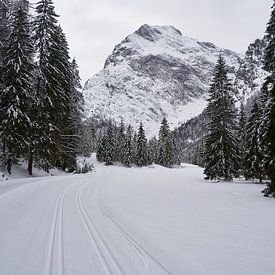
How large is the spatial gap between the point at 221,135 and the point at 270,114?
12958 mm

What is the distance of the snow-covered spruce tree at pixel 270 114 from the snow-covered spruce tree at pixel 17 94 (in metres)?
18.3

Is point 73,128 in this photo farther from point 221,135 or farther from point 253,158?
point 253,158

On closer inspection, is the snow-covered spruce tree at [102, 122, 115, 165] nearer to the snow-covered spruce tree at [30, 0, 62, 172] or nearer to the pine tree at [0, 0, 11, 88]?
the snow-covered spruce tree at [30, 0, 62, 172]

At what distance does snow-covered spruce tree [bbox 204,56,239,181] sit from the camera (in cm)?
3066

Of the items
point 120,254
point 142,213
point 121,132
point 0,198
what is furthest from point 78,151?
point 121,132

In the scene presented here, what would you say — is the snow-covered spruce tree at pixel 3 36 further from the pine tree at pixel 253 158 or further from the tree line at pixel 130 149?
the tree line at pixel 130 149

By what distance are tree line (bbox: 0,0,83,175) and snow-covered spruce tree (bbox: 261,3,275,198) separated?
17913mm

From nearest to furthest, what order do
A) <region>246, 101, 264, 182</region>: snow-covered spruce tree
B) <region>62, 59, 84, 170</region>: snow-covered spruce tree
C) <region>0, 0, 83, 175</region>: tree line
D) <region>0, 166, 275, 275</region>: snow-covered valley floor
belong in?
<region>0, 166, 275, 275</region>: snow-covered valley floor, <region>0, 0, 83, 175</region>: tree line, <region>62, 59, 84, 170</region>: snow-covered spruce tree, <region>246, 101, 264, 182</region>: snow-covered spruce tree

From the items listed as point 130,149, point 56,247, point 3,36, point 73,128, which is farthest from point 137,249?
point 130,149

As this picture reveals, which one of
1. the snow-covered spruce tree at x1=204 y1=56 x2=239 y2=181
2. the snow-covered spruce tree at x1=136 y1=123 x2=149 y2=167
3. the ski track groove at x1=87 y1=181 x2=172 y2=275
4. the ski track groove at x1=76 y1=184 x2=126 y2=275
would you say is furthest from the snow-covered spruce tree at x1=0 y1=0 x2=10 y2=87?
the snow-covered spruce tree at x1=136 y1=123 x2=149 y2=167

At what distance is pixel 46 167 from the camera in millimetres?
25719

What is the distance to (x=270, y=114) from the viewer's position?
18.1 meters

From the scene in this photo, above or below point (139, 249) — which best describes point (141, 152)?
above

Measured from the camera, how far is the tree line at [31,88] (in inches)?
896
